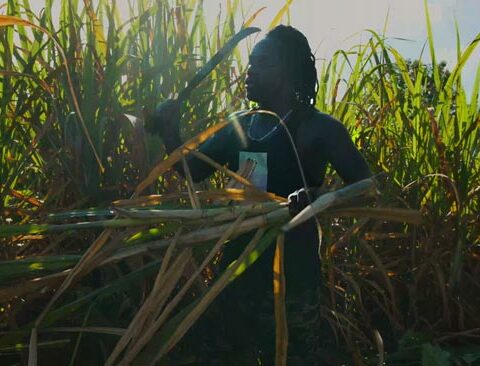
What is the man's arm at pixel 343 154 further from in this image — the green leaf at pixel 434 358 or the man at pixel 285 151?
the green leaf at pixel 434 358

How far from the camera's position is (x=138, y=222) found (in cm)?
146

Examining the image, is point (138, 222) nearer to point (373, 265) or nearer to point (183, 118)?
point (183, 118)

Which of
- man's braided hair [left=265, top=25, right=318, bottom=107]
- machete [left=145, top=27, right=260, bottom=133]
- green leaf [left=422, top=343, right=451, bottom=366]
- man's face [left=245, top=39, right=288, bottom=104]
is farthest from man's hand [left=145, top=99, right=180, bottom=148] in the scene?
green leaf [left=422, top=343, right=451, bottom=366]

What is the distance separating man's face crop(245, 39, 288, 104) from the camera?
1.77 meters

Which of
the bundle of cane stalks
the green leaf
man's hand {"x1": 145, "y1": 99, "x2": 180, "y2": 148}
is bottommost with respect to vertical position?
the green leaf

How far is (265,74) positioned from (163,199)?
403 mm

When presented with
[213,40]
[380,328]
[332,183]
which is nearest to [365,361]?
[380,328]

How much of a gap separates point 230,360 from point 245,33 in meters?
0.77

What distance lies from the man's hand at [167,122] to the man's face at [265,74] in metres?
0.17

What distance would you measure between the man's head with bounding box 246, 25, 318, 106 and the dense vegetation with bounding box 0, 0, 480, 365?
303mm

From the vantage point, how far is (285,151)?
5.81ft

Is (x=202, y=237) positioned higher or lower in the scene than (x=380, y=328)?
higher

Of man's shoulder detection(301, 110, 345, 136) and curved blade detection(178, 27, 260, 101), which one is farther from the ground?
curved blade detection(178, 27, 260, 101)

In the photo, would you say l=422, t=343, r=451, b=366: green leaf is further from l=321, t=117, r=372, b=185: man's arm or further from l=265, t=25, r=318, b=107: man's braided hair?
l=265, t=25, r=318, b=107: man's braided hair
